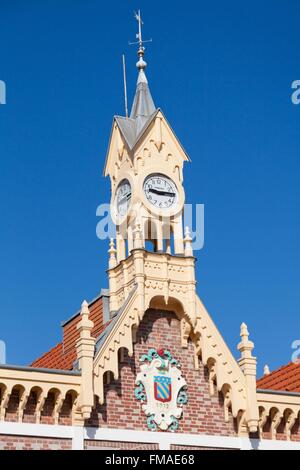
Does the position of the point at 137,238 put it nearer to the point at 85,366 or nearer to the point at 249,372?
the point at 85,366

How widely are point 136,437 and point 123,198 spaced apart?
8523 millimetres

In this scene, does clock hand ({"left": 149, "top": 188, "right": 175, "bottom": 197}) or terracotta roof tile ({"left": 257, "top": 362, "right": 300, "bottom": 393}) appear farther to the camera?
terracotta roof tile ({"left": 257, "top": 362, "right": 300, "bottom": 393})

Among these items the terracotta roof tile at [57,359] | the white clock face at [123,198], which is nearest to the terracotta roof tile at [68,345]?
the terracotta roof tile at [57,359]

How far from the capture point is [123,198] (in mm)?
38375

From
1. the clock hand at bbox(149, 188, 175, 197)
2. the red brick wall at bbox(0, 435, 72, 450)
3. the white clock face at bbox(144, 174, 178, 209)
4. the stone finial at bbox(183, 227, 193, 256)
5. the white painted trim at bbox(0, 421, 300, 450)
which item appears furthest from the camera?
the clock hand at bbox(149, 188, 175, 197)

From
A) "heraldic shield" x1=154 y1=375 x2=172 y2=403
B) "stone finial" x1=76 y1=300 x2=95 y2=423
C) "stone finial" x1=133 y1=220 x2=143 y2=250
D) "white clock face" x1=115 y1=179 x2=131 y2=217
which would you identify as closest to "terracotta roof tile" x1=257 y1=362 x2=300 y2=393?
"heraldic shield" x1=154 y1=375 x2=172 y2=403

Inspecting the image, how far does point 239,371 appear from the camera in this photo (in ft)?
120

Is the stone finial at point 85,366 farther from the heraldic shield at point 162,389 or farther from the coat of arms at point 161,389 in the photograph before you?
the heraldic shield at point 162,389

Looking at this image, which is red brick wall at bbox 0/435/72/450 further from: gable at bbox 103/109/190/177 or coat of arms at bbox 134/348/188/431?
gable at bbox 103/109/190/177

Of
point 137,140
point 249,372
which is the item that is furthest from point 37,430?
point 137,140

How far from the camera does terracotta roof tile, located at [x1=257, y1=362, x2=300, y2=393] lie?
1645 inches

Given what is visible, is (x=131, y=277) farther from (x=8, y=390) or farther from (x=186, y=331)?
(x=8, y=390)

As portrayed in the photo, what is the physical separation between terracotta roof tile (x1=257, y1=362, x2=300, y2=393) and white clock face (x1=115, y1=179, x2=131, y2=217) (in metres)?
9.46

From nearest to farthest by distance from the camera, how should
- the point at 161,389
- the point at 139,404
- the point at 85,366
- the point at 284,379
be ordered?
1. the point at 85,366
2. the point at 139,404
3. the point at 161,389
4. the point at 284,379
